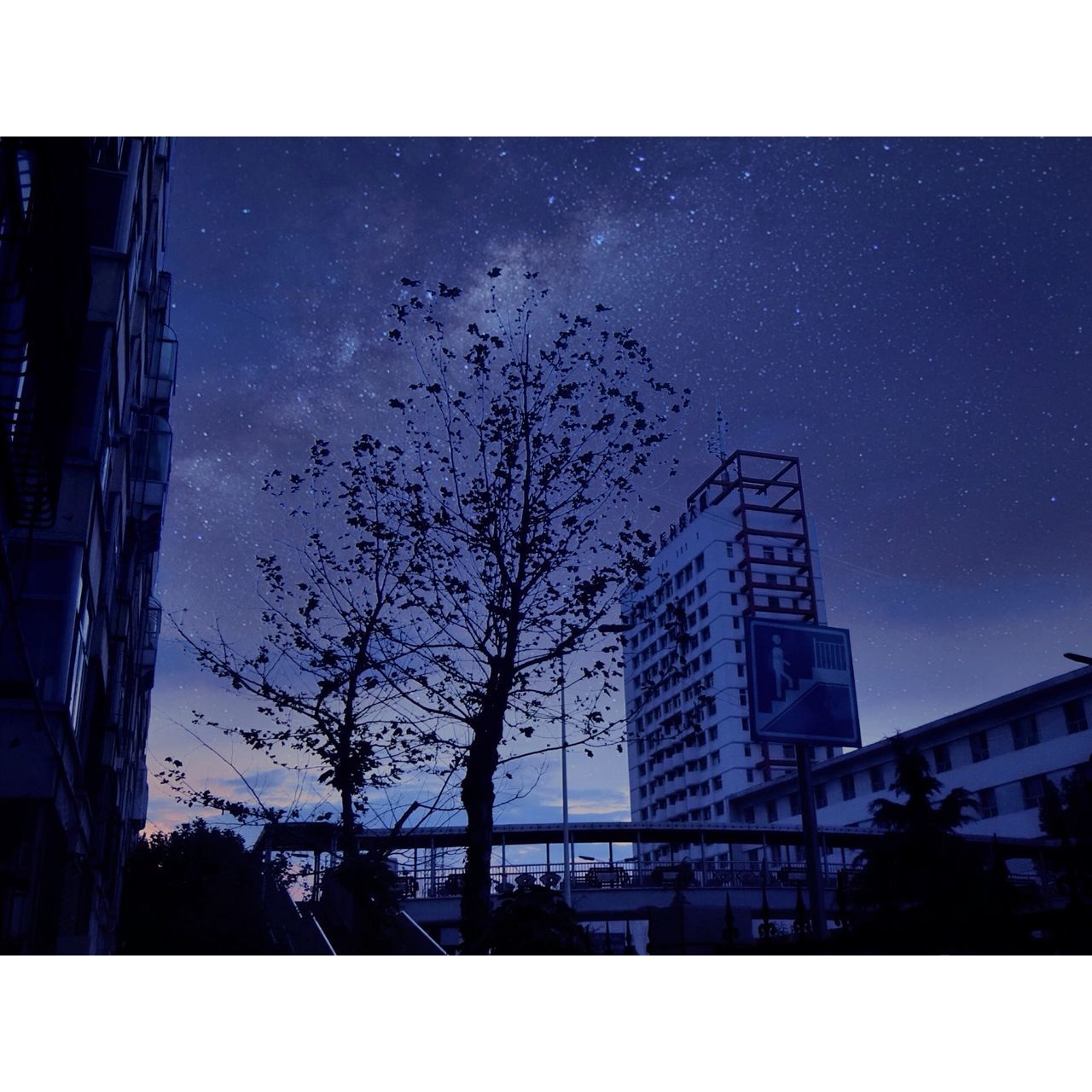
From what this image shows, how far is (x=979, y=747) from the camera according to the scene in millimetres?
26719

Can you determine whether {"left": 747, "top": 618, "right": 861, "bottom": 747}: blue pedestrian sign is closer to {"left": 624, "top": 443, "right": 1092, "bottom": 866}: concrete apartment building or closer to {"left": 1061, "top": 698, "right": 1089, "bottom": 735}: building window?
{"left": 624, "top": 443, "right": 1092, "bottom": 866}: concrete apartment building

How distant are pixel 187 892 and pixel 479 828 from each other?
15383 millimetres

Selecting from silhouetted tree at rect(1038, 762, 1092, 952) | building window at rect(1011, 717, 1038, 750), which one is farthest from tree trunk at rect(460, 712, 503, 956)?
building window at rect(1011, 717, 1038, 750)

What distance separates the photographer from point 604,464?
31.9 ft

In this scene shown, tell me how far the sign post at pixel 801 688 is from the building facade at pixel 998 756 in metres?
16.0

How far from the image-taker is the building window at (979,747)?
2653 cm

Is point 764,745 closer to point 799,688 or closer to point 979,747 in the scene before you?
point 979,747

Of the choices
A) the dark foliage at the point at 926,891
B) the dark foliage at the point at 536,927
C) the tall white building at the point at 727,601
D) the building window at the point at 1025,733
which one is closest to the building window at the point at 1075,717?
the building window at the point at 1025,733

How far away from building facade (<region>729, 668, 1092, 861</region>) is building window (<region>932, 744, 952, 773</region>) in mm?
23

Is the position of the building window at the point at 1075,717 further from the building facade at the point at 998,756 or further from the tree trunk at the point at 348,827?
the tree trunk at the point at 348,827

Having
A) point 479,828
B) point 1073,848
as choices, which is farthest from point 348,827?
point 1073,848
